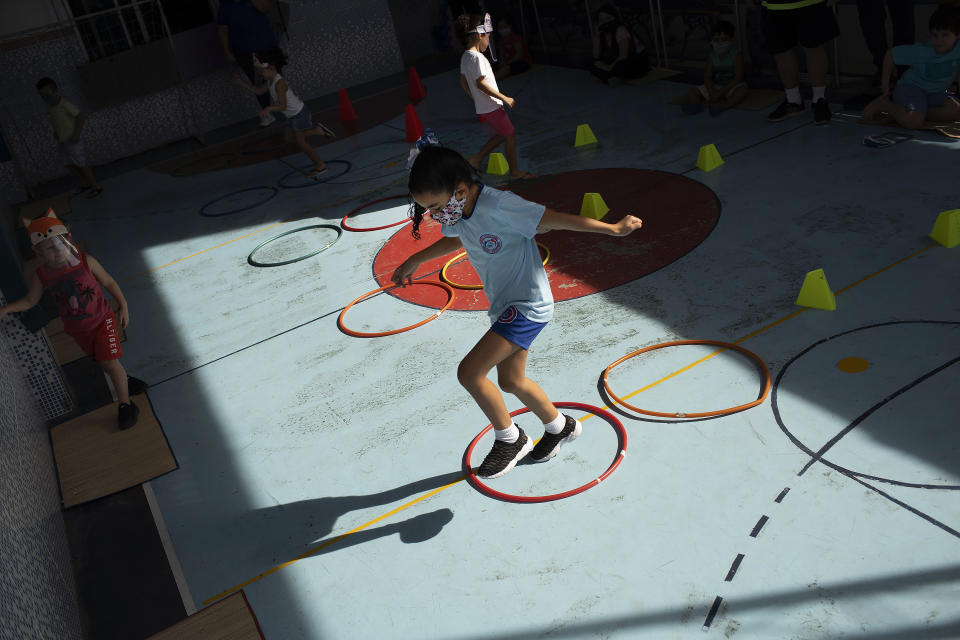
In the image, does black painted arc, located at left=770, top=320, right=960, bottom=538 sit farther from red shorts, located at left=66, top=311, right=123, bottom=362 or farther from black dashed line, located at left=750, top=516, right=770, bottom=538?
red shorts, located at left=66, top=311, right=123, bottom=362

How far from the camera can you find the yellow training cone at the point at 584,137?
964 centimetres

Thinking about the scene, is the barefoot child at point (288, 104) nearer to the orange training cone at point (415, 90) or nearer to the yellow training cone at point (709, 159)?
the orange training cone at point (415, 90)

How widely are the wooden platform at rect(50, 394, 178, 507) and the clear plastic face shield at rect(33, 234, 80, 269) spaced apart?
1.16 m

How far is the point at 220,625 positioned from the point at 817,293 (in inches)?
159

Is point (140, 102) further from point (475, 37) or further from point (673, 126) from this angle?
point (673, 126)

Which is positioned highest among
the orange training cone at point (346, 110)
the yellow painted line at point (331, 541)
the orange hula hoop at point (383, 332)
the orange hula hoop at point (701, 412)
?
the orange training cone at point (346, 110)

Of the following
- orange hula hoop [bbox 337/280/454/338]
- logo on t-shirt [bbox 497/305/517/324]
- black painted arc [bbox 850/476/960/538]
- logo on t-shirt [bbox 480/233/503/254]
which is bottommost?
black painted arc [bbox 850/476/960/538]

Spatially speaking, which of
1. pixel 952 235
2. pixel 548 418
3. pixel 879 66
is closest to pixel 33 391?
pixel 548 418

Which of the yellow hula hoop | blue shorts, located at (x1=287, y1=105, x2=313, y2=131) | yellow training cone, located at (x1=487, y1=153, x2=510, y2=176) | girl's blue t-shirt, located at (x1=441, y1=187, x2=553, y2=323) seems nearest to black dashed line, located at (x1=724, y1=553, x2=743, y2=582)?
girl's blue t-shirt, located at (x1=441, y1=187, x2=553, y2=323)

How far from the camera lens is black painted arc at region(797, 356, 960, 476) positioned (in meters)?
4.05

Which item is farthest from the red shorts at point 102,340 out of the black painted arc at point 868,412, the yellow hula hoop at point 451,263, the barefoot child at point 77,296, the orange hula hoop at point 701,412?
the black painted arc at point 868,412

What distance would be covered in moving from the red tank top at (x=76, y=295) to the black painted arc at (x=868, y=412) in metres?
4.65

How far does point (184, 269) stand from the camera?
28.2ft

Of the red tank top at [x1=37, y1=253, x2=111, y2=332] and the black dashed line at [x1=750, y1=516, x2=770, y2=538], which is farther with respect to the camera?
the red tank top at [x1=37, y1=253, x2=111, y2=332]
